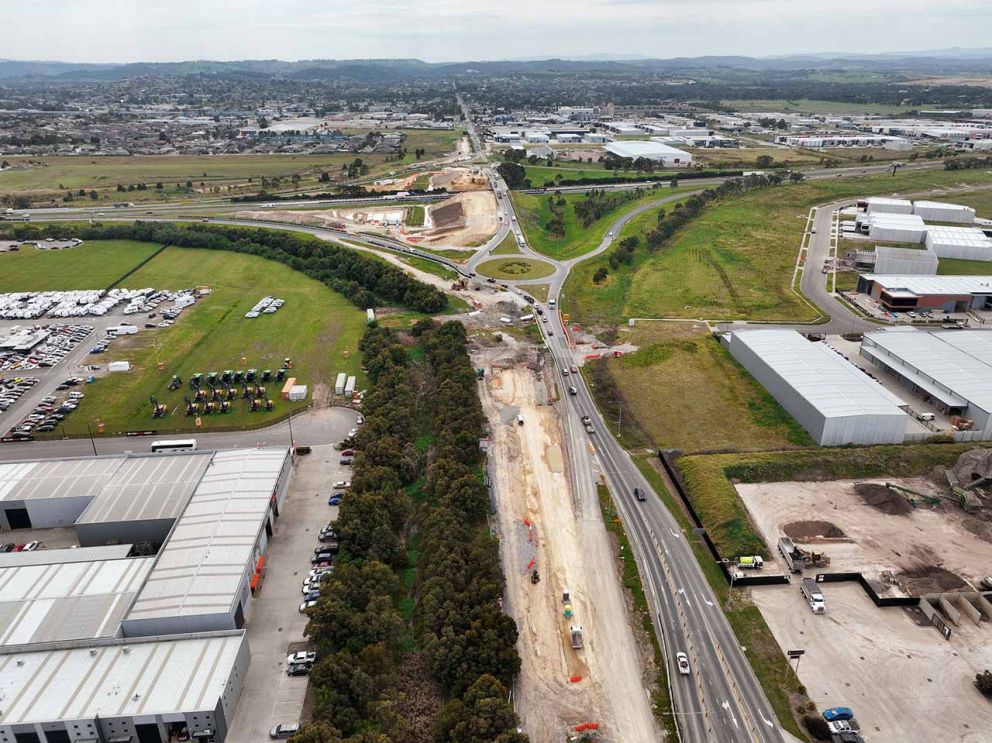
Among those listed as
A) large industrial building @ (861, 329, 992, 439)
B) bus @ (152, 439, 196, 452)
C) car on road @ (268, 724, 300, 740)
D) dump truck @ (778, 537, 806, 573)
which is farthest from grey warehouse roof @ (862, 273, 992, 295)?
car on road @ (268, 724, 300, 740)

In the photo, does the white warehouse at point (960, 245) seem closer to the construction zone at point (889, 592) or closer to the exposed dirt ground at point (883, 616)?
the construction zone at point (889, 592)

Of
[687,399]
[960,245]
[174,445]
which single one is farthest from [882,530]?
[960,245]

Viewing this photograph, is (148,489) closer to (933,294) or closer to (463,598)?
(463,598)

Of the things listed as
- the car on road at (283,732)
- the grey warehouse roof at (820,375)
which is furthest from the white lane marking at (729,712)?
the grey warehouse roof at (820,375)

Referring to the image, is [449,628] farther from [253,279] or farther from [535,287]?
[253,279]

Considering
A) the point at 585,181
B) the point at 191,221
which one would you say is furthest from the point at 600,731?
the point at 585,181

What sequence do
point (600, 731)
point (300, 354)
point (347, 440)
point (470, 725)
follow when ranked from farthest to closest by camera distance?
point (300, 354), point (347, 440), point (600, 731), point (470, 725)

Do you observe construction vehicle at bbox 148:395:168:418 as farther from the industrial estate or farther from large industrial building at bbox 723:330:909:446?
large industrial building at bbox 723:330:909:446
